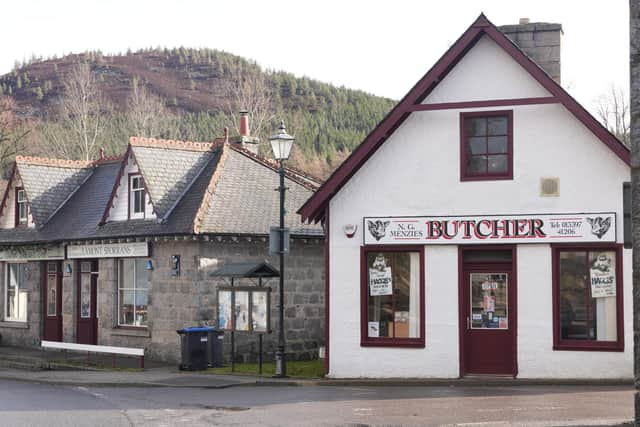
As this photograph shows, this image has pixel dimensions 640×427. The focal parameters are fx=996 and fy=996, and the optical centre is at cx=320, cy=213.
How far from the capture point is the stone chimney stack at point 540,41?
21.0m

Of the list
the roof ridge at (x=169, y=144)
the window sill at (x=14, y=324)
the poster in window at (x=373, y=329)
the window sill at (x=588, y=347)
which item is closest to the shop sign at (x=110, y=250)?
the roof ridge at (x=169, y=144)

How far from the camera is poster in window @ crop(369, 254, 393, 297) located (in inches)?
805

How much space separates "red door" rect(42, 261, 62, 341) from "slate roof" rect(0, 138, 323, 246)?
1.15 metres

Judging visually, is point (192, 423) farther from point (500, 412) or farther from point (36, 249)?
point (36, 249)

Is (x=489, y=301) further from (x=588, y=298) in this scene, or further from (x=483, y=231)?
(x=588, y=298)

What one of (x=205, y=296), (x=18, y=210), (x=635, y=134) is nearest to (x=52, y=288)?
(x=18, y=210)

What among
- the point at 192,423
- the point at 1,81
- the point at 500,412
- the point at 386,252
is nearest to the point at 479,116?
the point at 386,252

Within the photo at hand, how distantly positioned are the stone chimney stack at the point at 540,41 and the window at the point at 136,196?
412 inches

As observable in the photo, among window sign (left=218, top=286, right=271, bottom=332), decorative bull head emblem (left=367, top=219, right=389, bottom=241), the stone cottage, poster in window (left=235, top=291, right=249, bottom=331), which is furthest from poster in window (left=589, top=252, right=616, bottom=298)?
the stone cottage

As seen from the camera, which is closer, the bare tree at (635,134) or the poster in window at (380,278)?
the bare tree at (635,134)

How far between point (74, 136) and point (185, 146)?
53896 millimetres

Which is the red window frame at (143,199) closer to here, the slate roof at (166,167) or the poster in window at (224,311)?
the slate roof at (166,167)

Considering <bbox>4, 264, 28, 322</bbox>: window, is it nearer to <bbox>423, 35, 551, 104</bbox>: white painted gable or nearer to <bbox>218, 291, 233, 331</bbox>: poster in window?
<bbox>218, 291, 233, 331</bbox>: poster in window

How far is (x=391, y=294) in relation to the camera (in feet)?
66.9
